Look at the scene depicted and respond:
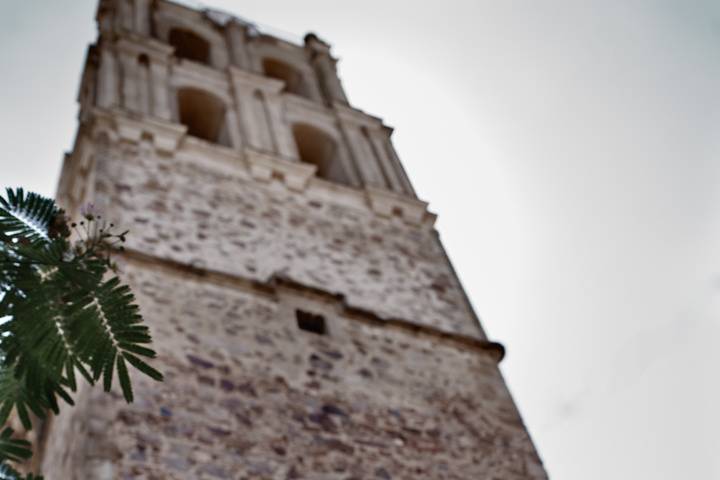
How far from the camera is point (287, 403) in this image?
8039 millimetres

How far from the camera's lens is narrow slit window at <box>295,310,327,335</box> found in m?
9.27

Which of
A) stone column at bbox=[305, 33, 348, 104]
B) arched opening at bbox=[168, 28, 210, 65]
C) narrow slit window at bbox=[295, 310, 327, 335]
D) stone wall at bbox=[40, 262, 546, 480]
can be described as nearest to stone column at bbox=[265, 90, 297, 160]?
stone column at bbox=[305, 33, 348, 104]

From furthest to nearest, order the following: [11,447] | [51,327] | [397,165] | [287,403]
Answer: [397,165]
[287,403]
[11,447]
[51,327]

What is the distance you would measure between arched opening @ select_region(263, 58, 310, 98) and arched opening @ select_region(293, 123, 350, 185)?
74.8 inches

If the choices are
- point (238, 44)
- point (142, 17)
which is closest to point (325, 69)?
point (238, 44)

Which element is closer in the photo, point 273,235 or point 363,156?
point 273,235

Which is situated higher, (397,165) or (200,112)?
(200,112)

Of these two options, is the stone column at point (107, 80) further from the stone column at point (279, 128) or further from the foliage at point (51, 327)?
the foliage at point (51, 327)

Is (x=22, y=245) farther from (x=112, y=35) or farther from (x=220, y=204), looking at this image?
(x=112, y=35)

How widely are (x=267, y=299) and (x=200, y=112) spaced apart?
18.9 feet

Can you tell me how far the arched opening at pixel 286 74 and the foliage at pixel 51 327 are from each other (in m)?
13.5

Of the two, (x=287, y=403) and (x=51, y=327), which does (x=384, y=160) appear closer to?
(x=287, y=403)

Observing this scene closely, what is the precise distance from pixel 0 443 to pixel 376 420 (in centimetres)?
540

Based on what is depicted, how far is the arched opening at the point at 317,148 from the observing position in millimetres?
14298
